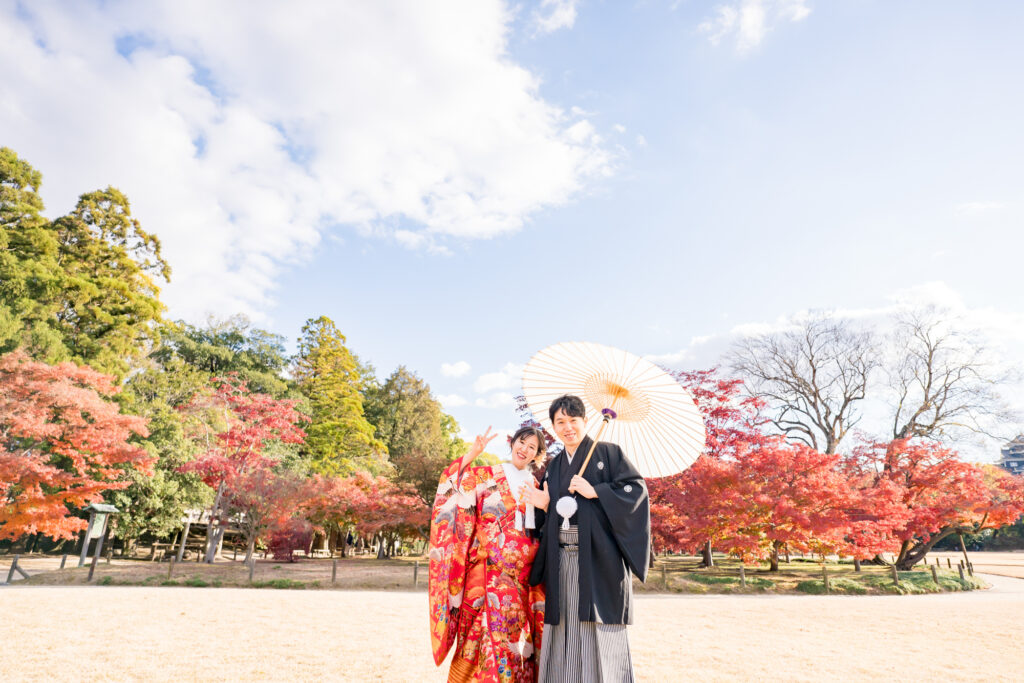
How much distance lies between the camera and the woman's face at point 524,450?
9.63 feet

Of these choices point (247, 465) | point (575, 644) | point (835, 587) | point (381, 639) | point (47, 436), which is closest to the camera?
point (575, 644)

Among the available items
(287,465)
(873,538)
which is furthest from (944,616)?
(287,465)

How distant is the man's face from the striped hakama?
0.44 m

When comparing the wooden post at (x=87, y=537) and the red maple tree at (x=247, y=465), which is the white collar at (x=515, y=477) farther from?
the wooden post at (x=87, y=537)

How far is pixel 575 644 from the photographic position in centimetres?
250

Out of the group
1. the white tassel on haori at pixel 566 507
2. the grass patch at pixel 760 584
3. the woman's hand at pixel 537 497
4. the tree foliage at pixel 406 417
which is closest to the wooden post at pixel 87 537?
the tree foliage at pixel 406 417

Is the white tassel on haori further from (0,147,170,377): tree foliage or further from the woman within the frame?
(0,147,170,377): tree foliage

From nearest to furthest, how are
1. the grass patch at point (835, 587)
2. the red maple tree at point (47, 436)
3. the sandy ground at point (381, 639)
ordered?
1. the sandy ground at point (381, 639)
2. the red maple tree at point (47, 436)
3. the grass patch at point (835, 587)

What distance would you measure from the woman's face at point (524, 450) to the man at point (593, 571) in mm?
288

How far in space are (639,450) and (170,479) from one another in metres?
19.0

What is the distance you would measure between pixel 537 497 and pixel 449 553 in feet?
1.96

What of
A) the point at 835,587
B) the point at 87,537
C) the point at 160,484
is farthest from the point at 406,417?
the point at 835,587

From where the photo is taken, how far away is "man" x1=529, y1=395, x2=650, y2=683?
246cm

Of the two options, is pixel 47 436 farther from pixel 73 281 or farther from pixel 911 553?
pixel 911 553
